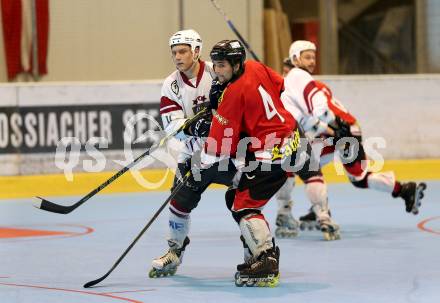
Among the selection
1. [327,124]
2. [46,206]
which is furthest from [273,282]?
[327,124]

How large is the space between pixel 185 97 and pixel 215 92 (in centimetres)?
36

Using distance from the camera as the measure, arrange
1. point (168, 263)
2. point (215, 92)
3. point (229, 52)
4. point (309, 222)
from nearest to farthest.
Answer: point (229, 52)
point (215, 92)
point (168, 263)
point (309, 222)

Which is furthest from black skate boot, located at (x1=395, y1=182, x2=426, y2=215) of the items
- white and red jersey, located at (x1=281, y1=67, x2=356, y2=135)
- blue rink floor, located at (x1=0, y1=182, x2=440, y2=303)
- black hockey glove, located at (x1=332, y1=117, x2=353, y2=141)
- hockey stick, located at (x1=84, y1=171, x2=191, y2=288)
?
hockey stick, located at (x1=84, y1=171, x2=191, y2=288)

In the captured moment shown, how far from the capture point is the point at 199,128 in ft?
19.9

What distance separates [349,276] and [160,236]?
7.15 feet

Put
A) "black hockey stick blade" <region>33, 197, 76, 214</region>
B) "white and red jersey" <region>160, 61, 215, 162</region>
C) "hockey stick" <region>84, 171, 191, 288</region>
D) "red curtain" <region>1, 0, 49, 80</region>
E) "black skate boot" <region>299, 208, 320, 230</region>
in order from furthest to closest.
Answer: "red curtain" <region>1, 0, 49, 80</region>, "black skate boot" <region>299, 208, 320, 230</region>, "white and red jersey" <region>160, 61, 215, 162</region>, "black hockey stick blade" <region>33, 197, 76, 214</region>, "hockey stick" <region>84, 171, 191, 288</region>

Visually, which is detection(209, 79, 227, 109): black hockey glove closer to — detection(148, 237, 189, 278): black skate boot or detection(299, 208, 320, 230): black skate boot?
detection(148, 237, 189, 278): black skate boot

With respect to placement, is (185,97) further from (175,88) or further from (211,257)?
(211,257)

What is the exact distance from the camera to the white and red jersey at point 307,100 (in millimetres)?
7586

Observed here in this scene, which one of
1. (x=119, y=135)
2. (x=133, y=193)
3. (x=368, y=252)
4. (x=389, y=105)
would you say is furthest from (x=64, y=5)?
(x=368, y=252)

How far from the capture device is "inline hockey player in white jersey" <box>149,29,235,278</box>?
6.16 m

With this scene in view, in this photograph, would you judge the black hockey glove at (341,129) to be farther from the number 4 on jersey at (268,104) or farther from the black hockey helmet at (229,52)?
the black hockey helmet at (229,52)

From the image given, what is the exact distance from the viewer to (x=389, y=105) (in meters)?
12.0

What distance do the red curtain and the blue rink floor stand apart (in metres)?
2.52
